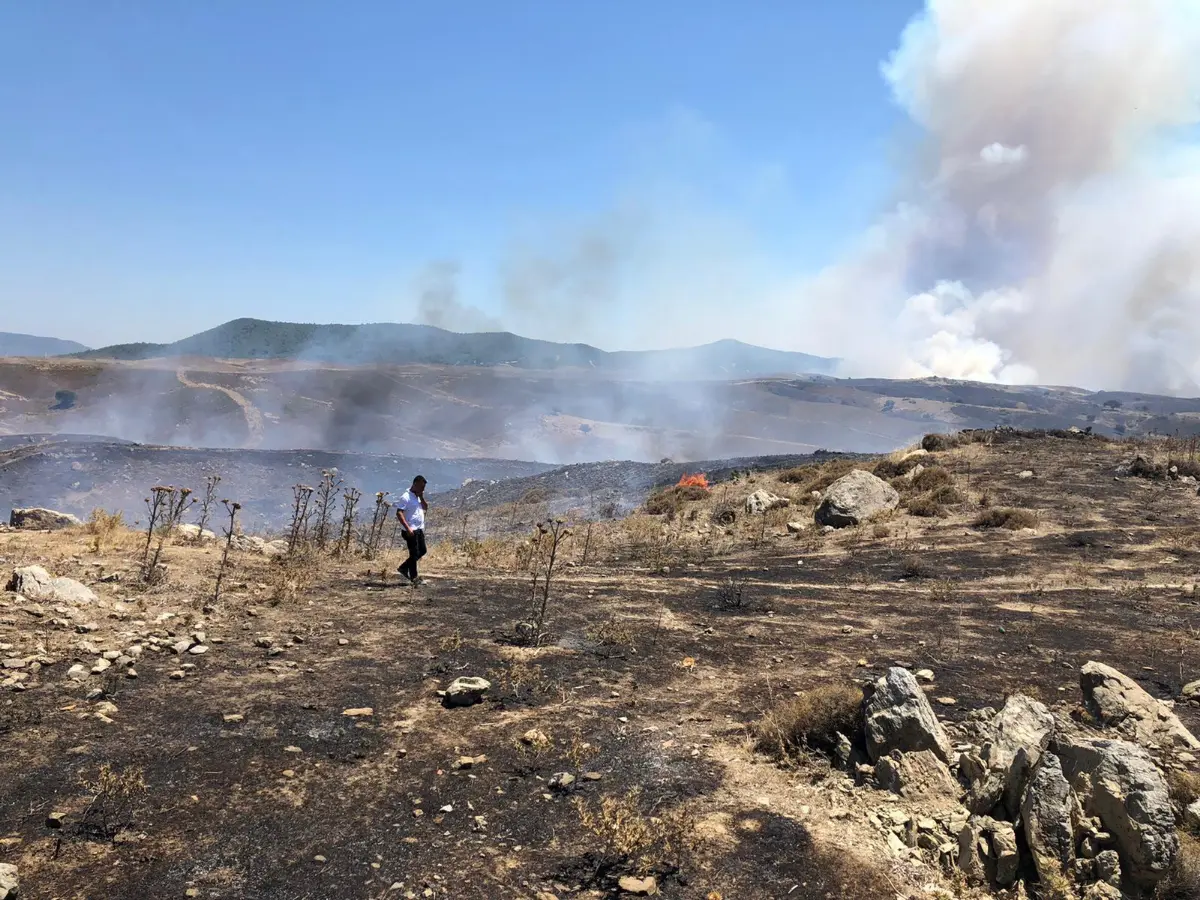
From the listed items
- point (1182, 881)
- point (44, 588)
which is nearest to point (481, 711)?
point (1182, 881)

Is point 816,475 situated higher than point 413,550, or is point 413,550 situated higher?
point 816,475

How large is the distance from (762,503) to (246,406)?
51.0m

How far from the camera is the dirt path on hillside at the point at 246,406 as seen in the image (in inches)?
2066

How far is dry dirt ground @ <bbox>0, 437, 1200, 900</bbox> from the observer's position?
342 cm

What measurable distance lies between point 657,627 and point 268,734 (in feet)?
15.5

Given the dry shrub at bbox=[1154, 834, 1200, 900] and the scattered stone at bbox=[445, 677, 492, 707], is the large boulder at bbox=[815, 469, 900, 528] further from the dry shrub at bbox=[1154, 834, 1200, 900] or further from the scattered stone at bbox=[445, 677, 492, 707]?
the dry shrub at bbox=[1154, 834, 1200, 900]

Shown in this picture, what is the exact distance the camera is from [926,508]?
55.3ft

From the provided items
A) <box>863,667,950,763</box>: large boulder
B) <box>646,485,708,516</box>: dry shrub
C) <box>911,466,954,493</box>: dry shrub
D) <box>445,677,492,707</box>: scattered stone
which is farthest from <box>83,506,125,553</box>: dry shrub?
<box>911,466,954,493</box>: dry shrub

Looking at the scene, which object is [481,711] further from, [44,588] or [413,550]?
[44,588]

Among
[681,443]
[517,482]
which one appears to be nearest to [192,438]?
[517,482]

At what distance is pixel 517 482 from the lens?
3059 cm

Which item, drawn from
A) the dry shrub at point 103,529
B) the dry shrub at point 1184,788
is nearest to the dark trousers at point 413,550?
the dry shrub at point 103,529

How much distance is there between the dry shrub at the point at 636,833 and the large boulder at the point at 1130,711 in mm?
Answer: 3416

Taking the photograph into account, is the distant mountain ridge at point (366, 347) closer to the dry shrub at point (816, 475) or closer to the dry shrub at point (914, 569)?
the dry shrub at point (816, 475)
